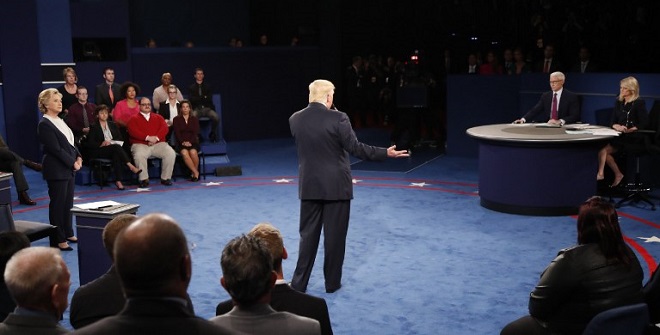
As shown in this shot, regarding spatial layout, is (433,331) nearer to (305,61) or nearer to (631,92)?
(631,92)

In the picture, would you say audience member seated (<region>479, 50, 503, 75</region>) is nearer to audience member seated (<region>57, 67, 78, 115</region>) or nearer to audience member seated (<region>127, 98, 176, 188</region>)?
audience member seated (<region>127, 98, 176, 188</region>)

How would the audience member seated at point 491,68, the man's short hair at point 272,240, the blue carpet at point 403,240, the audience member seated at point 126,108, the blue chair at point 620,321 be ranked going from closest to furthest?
the blue chair at point 620,321 → the man's short hair at point 272,240 → the blue carpet at point 403,240 → the audience member seated at point 126,108 → the audience member seated at point 491,68

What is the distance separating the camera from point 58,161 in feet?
24.2

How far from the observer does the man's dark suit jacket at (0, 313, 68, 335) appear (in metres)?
2.56

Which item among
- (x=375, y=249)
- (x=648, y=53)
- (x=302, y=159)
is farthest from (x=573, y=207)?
(x=648, y=53)

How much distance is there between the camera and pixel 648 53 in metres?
A: 13.6

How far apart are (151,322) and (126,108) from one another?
1043 cm

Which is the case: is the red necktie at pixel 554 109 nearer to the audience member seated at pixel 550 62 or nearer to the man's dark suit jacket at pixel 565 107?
the man's dark suit jacket at pixel 565 107

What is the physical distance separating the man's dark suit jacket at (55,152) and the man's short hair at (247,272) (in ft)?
16.5

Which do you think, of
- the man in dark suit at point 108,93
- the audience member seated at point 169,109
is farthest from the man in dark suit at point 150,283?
the man in dark suit at point 108,93

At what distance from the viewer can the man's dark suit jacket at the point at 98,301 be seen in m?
3.67

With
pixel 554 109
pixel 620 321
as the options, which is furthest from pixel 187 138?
pixel 620 321

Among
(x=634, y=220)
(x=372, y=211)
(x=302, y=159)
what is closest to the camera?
(x=302, y=159)

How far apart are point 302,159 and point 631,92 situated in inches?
203
